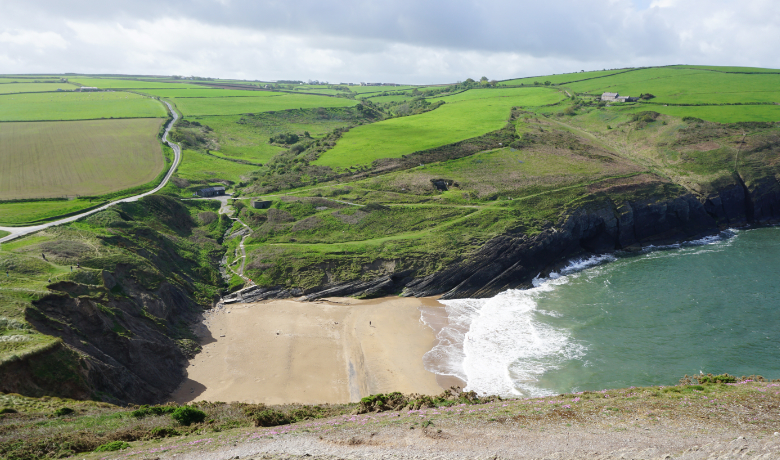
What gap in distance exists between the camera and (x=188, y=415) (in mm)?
27219

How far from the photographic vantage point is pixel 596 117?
12119 centimetres

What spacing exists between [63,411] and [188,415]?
671cm

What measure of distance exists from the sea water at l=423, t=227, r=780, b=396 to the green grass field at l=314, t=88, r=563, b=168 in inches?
1945

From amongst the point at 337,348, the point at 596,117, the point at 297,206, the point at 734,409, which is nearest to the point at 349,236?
the point at 297,206

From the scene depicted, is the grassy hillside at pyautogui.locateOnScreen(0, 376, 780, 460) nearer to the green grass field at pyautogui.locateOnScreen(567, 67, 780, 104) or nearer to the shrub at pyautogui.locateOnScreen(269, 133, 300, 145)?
the shrub at pyautogui.locateOnScreen(269, 133, 300, 145)

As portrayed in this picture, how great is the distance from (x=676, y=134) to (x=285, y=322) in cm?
9657

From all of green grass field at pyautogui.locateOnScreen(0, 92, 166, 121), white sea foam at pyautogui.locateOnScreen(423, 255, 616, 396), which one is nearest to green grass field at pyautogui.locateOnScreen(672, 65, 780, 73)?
white sea foam at pyautogui.locateOnScreen(423, 255, 616, 396)

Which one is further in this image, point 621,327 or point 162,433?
point 621,327

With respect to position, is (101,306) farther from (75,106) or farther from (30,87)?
(30,87)

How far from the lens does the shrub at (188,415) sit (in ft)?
88.5

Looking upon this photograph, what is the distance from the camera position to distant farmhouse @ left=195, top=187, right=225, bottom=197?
8688cm

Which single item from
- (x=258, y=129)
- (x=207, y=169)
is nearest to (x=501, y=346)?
(x=207, y=169)

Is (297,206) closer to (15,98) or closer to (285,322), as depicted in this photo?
(285,322)

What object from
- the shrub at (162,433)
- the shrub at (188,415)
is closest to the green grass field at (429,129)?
the shrub at (188,415)
